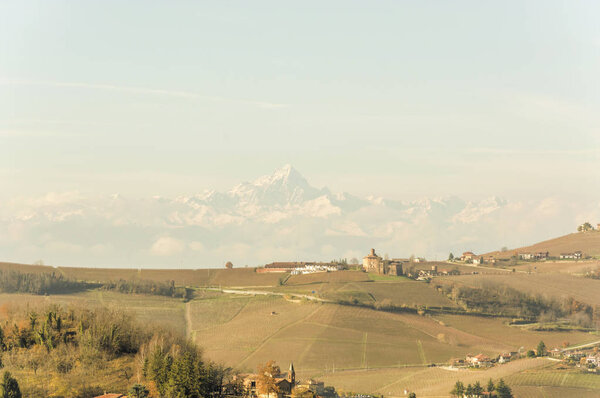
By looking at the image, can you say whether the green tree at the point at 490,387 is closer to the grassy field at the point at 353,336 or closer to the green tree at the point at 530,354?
the grassy field at the point at 353,336

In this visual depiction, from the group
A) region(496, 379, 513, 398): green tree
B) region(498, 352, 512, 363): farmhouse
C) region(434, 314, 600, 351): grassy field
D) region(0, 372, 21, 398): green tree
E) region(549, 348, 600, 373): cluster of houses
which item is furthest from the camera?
region(434, 314, 600, 351): grassy field

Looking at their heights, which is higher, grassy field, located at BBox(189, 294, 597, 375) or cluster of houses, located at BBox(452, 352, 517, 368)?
grassy field, located at BBox(189, 294, 597, 375)

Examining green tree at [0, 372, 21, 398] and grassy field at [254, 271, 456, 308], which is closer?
green tree at [0, 372, 21, 398]

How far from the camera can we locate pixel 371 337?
155875 mm

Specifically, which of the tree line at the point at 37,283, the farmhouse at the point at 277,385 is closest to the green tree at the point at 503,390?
the farmhouse at the point at 277,385

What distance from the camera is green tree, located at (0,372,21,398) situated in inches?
2554

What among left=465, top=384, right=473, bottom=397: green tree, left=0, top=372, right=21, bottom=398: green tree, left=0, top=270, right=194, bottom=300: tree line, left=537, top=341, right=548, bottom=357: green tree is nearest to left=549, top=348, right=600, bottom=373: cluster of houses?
left=537, top=341, right=548, bottom=357: green tree

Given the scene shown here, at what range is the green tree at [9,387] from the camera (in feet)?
213

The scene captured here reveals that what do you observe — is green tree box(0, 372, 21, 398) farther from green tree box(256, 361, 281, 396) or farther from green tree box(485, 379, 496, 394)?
green tree box(485, 379, 496, 394)

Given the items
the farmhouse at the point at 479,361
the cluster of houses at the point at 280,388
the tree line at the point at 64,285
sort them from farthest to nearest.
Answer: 1. the tree line at the point at 64,285
2. the farmhouse at the point at 479,361
3. the cluster of houses at the point at 280,388

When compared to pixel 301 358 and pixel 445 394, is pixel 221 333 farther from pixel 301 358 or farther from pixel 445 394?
pixel 445 394

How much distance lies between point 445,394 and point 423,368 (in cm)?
2418

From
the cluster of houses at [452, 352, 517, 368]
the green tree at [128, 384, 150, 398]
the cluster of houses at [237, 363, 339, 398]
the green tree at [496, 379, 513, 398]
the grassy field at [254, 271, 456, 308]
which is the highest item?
the grassy field at [254, 271, 456, 308]

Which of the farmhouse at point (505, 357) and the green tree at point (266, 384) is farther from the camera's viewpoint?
the farmhouse at point (505, 357)
